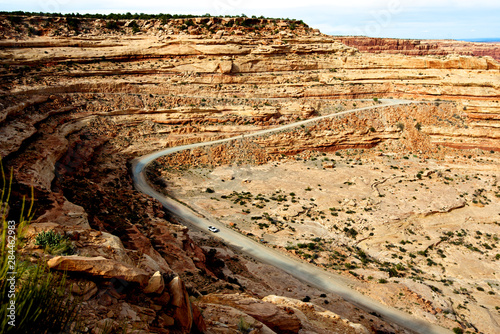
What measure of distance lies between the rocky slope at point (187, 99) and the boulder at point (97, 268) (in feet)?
20.2

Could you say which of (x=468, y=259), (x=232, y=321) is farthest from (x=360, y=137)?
(x=232, y=321)

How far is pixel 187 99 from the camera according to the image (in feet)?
137

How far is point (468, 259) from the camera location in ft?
75.9

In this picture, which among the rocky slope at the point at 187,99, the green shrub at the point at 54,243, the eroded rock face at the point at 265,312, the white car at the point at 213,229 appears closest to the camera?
the green shrub at the point at 54,243

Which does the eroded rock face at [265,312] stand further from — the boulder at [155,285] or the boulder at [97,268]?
the boulder at [97,268]

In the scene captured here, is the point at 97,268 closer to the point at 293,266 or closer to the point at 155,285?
the point at 155,285

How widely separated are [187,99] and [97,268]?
121 ft

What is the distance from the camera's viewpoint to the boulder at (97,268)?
6.19 m

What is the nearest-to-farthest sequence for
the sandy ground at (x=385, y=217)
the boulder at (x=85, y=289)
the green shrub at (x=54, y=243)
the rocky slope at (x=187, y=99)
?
the boulder at (x=85, y=289) < the green shrub at (x=54, y=243) < the rocky slope at (x=187, y=99) < the sandy ground at (x=385, y=217)

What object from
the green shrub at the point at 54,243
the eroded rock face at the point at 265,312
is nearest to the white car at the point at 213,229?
the eroded rock face at the point at 265,312

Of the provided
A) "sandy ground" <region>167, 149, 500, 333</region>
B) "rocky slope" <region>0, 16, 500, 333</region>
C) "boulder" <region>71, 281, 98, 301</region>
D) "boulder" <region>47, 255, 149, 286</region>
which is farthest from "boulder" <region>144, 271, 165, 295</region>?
"sandy ground" <region>167, 149, 500, 333</region>

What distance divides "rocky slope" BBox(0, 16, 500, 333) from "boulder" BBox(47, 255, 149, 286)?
6150 millimetres

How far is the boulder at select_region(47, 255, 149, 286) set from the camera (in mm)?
6191

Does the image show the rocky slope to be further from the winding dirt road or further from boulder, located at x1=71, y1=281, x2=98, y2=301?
boulder, located at x1=71, y1=281, x2=98, y2=301
